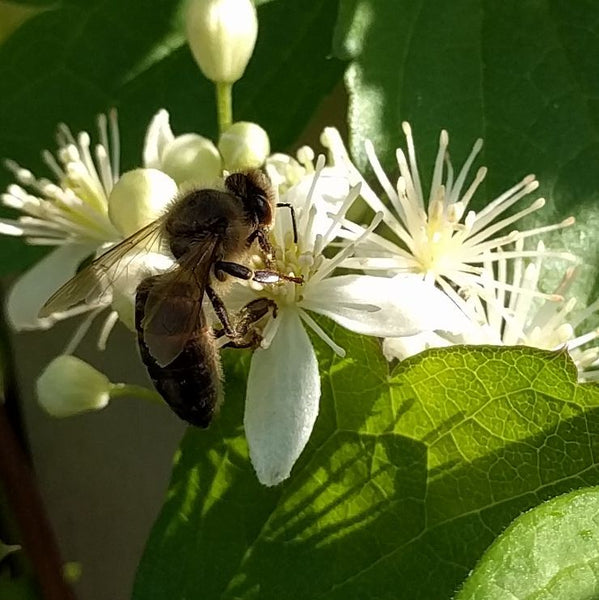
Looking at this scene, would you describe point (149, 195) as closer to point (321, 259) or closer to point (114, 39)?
point (321, 259)

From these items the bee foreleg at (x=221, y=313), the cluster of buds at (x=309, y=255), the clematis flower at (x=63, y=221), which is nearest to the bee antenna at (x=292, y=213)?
the cluster of buds at (x=309, y=255)

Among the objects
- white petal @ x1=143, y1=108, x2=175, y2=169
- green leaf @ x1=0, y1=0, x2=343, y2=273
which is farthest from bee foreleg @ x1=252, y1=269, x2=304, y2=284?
green leaf @ x1=0, y1=0, x2=343, y2=273

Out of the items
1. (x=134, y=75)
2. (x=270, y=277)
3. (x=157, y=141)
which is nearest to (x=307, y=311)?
(x=270, y=277)

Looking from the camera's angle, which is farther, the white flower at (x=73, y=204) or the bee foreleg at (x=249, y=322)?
the white flower at (x=73, y=204)

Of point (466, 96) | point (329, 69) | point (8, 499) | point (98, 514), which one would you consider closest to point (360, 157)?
point (466, 96)

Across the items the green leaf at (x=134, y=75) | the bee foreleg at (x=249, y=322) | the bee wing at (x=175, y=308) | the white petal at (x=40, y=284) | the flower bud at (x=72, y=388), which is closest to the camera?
the bee wing at (x=175, y=308)

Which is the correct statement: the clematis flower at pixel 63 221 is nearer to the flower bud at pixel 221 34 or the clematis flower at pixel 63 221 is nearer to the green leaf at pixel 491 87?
the flower bud at pixel 221 34

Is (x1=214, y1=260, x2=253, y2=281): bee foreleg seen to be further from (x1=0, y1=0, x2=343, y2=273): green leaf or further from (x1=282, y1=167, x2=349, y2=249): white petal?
(x1=0, y1=0, x2=343, y2=273): green leaf
